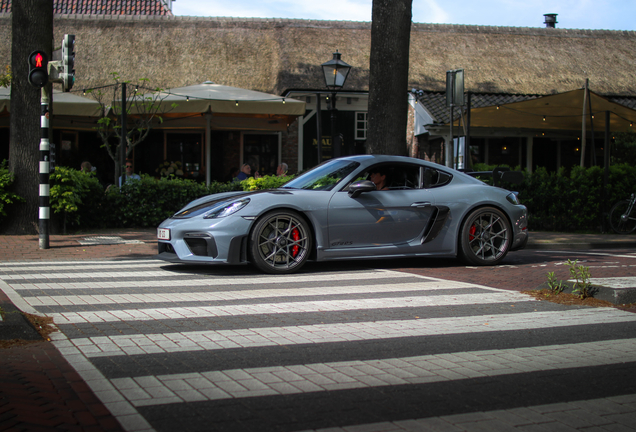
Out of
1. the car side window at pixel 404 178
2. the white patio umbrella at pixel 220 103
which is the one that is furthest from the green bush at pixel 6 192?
the car side window at pixel 404 178

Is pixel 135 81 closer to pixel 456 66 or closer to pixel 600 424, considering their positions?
pixel 456 66

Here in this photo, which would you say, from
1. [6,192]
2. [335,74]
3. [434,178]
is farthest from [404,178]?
[335,74]

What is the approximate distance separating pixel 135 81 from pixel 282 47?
610 cm

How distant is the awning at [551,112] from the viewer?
17219mm

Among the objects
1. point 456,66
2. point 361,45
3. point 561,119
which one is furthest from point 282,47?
point 561,119

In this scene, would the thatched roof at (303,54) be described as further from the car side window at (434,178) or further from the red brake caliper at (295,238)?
the red brake caliper at (295,238)

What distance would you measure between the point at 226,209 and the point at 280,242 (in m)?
0.72

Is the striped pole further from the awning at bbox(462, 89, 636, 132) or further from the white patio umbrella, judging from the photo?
the awning at bbox(462, 89, 636, 132)

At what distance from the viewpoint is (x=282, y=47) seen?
26.3 meters

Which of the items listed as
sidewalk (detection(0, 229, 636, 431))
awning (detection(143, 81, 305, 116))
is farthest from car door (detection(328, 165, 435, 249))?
awning (detection(143, 81, 305, 116))

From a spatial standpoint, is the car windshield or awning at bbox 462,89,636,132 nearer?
the car windshield

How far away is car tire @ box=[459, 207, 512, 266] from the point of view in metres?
8.23

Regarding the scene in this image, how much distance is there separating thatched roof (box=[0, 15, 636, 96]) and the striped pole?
1419 cm

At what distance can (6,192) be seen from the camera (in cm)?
1164
